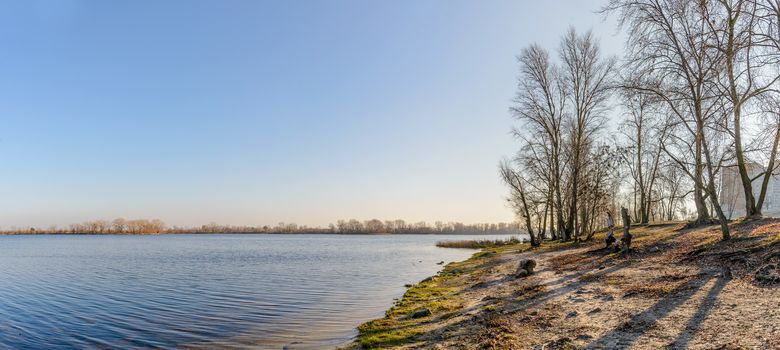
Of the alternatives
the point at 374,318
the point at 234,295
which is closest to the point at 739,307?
the point at 374,318

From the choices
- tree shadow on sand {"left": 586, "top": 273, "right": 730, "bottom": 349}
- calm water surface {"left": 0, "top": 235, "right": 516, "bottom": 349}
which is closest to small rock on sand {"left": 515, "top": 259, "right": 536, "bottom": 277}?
calm water surface {"left": 0, "top": 235, "right": 516, "bottom": 349}

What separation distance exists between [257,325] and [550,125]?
27.0 meters

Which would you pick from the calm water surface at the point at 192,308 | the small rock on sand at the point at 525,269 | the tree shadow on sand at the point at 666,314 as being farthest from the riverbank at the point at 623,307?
the calm water surface at the point at 192,308

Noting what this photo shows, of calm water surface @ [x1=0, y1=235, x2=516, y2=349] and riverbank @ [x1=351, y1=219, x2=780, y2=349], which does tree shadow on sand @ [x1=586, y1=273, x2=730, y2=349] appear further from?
calm water surface @ [x1=0, y1=235, x2=516, y2=349]

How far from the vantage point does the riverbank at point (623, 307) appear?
25.6 feet

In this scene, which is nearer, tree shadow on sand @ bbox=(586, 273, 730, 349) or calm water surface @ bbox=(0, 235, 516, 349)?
tree shadow on sand @ bbox=(586, 273, 730, 349)

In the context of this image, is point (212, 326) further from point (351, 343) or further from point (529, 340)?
point (529, 340)

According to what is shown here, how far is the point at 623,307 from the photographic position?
9.92 meters

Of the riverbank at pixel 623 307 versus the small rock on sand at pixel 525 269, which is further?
the small rock on sand at pixel 525 269

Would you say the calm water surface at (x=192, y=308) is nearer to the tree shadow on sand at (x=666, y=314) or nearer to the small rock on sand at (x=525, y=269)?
the small rock on sand at (x=525, y=269)

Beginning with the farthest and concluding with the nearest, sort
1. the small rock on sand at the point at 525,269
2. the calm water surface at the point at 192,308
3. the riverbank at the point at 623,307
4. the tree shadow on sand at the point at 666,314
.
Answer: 1. the small rock on sand at the point at 525,269
2. the calm water surface at the point at 192,308
3. the riverbank at the point at 623,307
4. the tree shadow on sand at the point at 666,314

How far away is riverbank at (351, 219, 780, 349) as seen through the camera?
7.80 meters

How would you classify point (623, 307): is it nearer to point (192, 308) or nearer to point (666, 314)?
point (666, 314)

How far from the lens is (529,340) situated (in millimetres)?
8664
